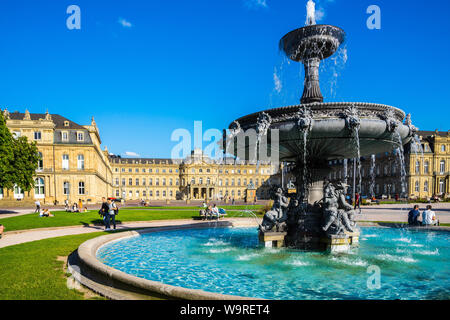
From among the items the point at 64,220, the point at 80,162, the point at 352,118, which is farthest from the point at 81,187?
the point at 352,118

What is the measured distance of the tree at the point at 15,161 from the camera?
22.3 meters

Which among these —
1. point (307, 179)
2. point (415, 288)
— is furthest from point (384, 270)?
point (307, 179)

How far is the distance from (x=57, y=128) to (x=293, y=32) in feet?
157

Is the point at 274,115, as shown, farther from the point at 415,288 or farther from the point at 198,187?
the point at 198,187

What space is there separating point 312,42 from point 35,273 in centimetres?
961

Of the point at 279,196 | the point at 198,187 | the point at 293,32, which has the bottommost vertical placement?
the point at 198,187

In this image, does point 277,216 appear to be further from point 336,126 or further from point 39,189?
point 39,189

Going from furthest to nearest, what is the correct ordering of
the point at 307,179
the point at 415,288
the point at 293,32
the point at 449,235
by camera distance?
1. the point at 449,235
2. the point at 307,179
3. the point at 293,32
4. the point at 415,288

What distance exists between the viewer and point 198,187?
109 metres

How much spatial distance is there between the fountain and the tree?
71.4 ft

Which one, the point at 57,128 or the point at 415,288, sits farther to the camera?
the point at 57,128

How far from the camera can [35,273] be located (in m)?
6.21

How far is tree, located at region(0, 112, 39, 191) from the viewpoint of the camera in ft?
73.1

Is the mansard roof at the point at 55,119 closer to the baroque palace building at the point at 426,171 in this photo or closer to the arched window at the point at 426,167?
the baroque palace building at the point at 426,171
